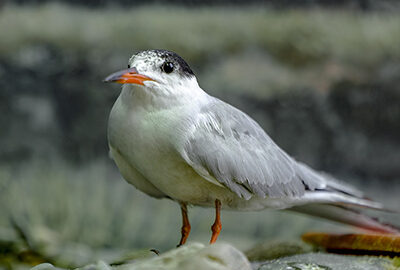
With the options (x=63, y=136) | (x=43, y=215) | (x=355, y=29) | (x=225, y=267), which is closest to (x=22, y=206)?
(x=43, y=215)

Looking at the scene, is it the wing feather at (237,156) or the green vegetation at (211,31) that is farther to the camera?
the green vegetation at (211,31)

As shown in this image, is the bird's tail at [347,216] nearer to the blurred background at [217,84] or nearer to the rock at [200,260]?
the rock at [200,260]

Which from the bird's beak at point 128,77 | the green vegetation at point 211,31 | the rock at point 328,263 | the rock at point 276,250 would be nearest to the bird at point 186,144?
the bird's beak at point 128,77

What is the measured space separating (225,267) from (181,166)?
28 cm

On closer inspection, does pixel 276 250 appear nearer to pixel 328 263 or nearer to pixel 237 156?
pixel 328 263

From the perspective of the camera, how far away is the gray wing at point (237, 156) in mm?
1127

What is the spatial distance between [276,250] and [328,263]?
0.29 metres

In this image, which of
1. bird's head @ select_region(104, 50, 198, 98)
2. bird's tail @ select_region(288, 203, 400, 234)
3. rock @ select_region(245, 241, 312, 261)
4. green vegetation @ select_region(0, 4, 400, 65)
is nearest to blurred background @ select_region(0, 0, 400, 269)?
green vegetation @ select_region(0, 4, 400, 65)

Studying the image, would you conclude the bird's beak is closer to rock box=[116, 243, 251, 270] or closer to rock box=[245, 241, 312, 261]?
rock box=[116, 243, 251, 270]

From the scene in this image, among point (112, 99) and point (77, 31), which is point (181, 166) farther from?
point (77, 31)

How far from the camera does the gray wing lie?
1127 millimetres

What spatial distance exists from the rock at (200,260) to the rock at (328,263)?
29 centimetres

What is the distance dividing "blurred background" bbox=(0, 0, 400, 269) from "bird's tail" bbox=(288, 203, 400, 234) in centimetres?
106

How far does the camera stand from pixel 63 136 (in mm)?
2725
